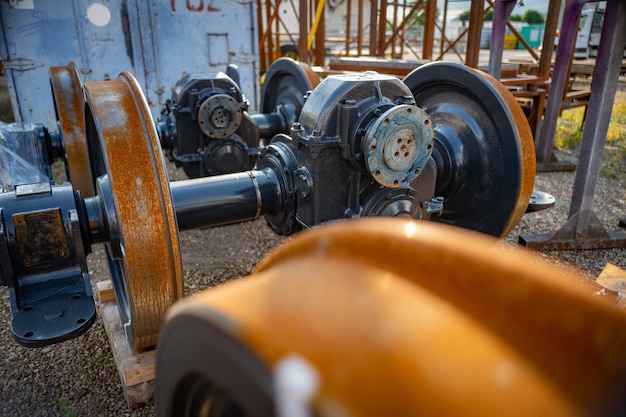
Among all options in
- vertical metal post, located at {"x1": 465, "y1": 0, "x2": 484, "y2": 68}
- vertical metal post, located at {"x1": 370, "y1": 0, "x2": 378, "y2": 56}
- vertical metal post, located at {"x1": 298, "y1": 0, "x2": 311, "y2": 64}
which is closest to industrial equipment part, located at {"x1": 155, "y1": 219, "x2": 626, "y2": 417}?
vertical metal post, located at {"x1": 465, "y1": 0, "x2": 484, "y2": 68}

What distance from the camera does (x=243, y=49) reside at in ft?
19.4

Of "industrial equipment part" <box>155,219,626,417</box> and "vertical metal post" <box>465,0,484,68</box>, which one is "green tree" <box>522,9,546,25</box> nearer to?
"vertical metal post" <box>465,0,484,68</box>

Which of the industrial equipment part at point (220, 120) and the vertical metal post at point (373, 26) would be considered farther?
the vertical metal post at point (373, 26)

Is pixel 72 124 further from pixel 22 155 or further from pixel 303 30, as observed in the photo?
pixel 303 30

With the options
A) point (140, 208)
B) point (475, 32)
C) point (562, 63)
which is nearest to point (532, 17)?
point (475, 32)

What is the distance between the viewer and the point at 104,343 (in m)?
2.24

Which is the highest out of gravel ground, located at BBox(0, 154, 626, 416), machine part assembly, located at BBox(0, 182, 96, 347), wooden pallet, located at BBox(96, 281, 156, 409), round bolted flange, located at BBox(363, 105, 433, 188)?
round bolted flange, located at BBox(363, 105, 433, 188)

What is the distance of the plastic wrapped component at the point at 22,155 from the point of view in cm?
259

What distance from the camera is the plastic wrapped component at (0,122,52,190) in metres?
2.59

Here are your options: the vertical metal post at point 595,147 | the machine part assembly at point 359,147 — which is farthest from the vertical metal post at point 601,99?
the machine part assembly at point 359,147

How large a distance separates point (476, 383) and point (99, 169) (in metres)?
2.15

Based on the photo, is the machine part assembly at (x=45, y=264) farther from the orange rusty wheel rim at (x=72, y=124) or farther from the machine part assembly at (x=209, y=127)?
the machine part assembly at (x=209, y=127)

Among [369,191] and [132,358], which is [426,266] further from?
[132,358]

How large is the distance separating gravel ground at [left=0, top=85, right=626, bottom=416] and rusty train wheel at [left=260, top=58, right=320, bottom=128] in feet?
3.30
